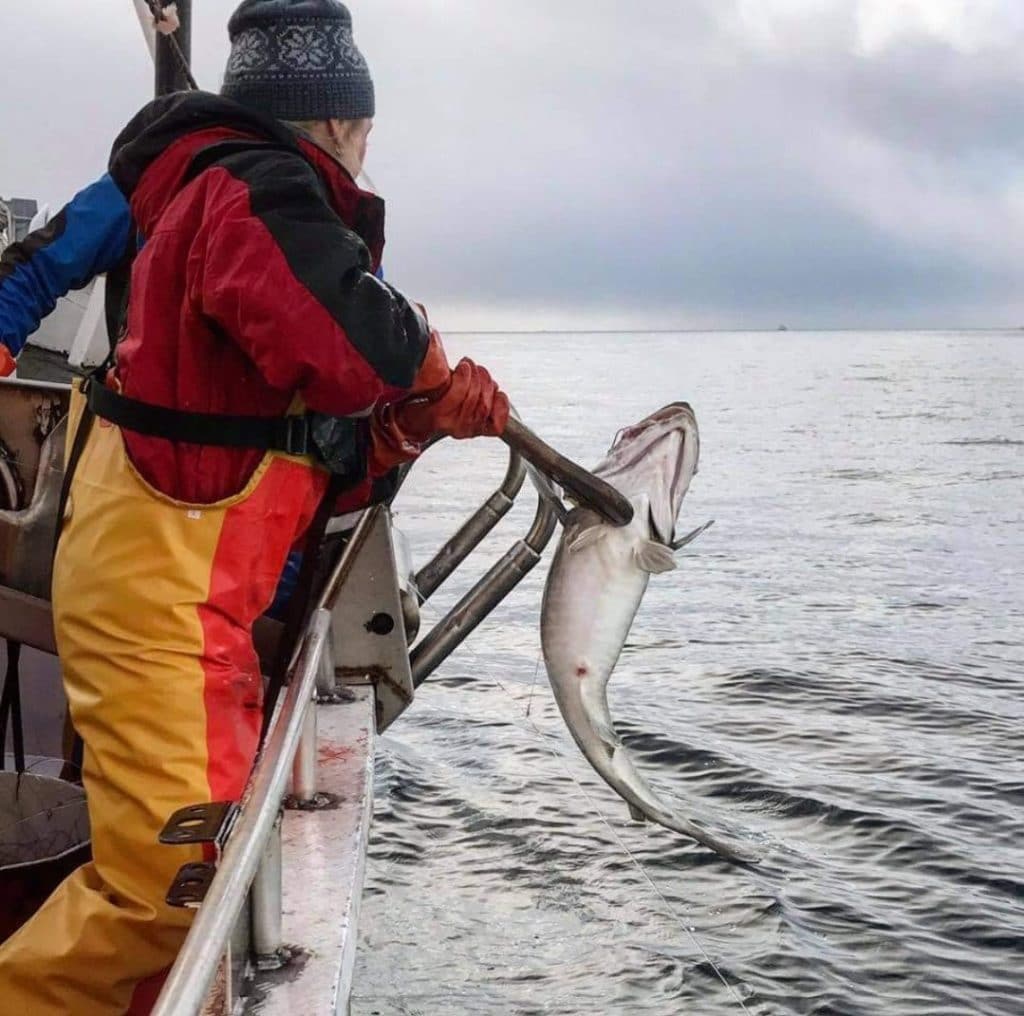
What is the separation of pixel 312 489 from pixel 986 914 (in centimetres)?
522

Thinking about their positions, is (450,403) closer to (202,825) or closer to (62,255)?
(202,825)

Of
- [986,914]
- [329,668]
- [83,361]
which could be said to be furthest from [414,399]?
[83,361]

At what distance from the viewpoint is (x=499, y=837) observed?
793 cm

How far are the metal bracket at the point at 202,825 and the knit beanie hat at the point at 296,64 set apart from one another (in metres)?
1.62

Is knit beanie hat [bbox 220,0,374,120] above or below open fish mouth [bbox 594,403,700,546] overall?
above

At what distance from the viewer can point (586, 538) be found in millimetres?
4023

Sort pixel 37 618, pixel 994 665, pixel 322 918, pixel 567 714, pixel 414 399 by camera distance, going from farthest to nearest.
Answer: pixel 994 665, pixel 567 714, pixel 37 618, pixel 414 399, pixel 322 918

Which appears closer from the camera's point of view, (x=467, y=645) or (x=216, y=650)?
(x=216, y=650)

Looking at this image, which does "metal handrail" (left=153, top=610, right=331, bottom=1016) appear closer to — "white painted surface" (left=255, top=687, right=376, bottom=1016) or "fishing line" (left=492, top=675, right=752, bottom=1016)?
"white painted surface" (left=255, top=687, right=376, bottom=1016)

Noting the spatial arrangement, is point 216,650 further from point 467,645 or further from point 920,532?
point 920,532

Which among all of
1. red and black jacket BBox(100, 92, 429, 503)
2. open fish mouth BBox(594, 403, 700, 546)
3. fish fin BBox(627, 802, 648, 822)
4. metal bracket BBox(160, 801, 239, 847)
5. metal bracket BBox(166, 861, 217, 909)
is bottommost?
fish fin BBox(627, 802, 648, 822)

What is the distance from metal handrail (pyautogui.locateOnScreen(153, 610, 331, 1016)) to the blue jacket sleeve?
6.85ft

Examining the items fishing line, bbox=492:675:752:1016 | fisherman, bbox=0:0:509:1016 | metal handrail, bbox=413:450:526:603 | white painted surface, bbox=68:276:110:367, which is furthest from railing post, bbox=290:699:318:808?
white painted surface, bbox=68:276:110:367

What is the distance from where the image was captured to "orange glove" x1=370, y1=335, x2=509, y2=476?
10.5 ft
